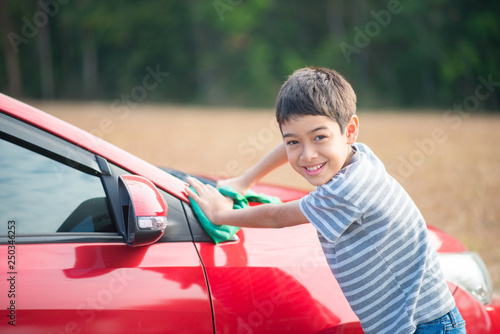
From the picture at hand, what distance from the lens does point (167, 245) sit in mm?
1688

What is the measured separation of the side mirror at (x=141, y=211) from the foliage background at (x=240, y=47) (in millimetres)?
29352

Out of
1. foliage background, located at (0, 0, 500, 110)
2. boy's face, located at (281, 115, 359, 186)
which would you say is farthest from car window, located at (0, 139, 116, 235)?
foliage background, located at (0, 0, 500, 110)

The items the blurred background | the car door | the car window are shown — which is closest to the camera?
the car door

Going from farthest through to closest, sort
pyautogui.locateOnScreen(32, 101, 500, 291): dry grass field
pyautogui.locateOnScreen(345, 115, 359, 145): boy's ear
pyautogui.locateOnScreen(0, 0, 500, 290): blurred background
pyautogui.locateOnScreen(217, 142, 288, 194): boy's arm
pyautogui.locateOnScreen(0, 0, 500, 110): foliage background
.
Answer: pyautogui.locateOnScreen(0, 0, 500, 110): foliage background
pyautogui.locateOnScreen(0, 0, 500, 290): blurred background
pyautogui.locateOnScreen(32, 101, 500, 291): dry grass field
pyautogui.locateOnScreen(217, 142, 288, 194): boy's arm
pyautogui.locateOnScreen(345, 115, 359, 145): boy's ear

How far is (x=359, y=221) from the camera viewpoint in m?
1.67

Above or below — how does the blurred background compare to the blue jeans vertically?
above

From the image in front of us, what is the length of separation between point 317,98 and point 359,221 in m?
0.42

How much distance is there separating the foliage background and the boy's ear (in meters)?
29.0

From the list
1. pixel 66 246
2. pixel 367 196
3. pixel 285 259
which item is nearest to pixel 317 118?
pixel 367 196

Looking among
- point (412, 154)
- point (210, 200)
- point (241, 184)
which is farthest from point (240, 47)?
point (210, 200)

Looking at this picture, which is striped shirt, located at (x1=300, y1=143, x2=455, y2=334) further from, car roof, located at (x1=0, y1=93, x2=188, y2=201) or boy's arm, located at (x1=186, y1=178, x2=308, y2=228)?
car roof, located at (x1=0, y1=93, x2=188, y2=201)

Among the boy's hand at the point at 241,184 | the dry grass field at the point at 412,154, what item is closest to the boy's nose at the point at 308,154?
the boy's hand at the point at 241,184

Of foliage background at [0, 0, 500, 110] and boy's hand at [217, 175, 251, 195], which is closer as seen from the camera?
boy's hand at [217, 175, 251, 195]

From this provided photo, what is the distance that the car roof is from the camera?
5.42 feet
